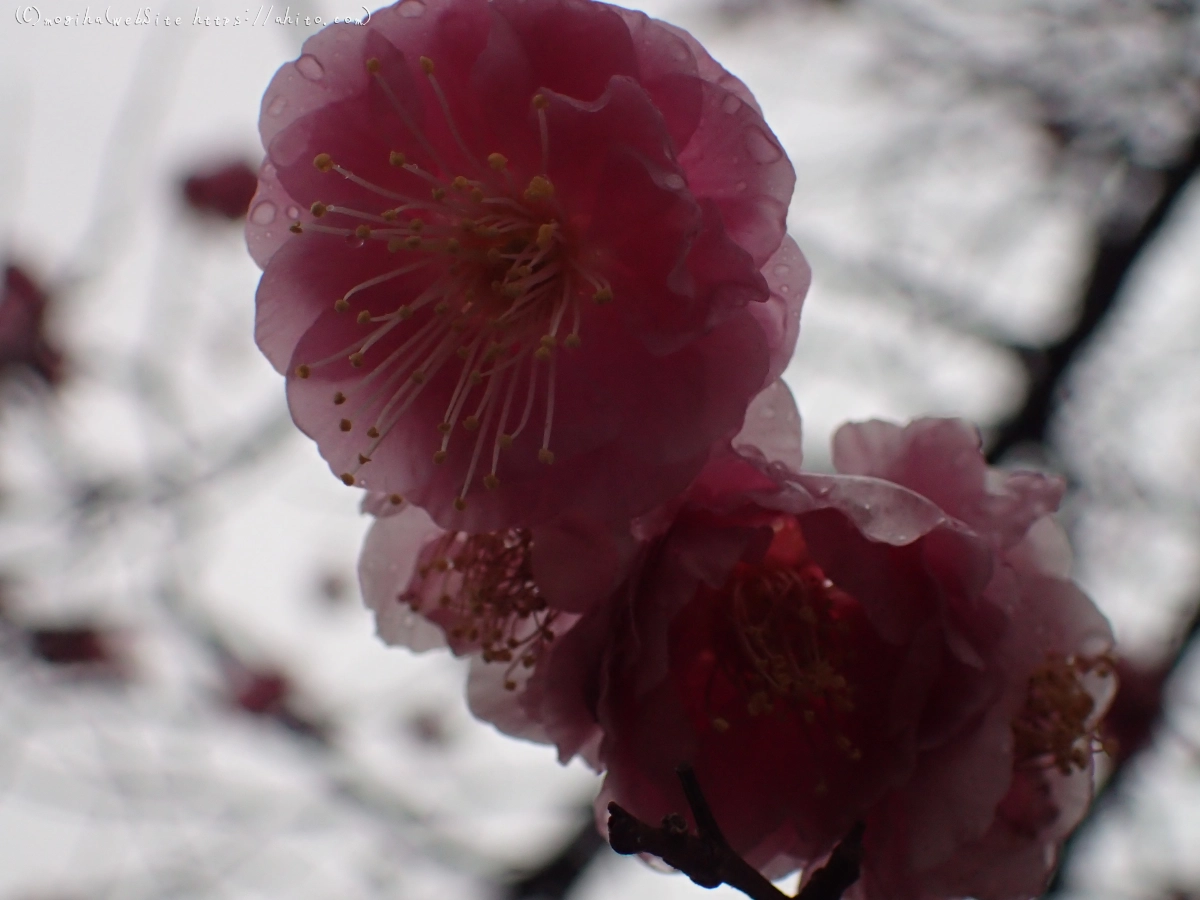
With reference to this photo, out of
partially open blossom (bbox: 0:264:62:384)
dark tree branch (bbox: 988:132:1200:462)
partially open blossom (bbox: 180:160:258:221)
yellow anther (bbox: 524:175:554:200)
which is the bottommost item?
partially open blossom (bbox: 0:264:62:384)

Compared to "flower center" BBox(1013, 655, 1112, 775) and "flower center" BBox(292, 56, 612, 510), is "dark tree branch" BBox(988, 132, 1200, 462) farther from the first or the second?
"flower center" BBox(292, 56, 612, 510)

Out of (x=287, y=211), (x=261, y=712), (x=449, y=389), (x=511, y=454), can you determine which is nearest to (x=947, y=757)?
(x=511, y=454)

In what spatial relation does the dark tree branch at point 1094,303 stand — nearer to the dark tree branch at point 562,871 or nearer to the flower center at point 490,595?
the dark tree branch at point 562,871

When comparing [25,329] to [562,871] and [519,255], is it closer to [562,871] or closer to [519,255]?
[562,871]

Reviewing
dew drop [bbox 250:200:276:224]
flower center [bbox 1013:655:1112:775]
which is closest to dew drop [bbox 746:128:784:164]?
dew drop [bbox 250:200:276:224]

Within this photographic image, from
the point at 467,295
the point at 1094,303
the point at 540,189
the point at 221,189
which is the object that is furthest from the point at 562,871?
the point at 221,189

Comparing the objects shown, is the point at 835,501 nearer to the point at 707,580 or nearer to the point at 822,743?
the point at 707,580
